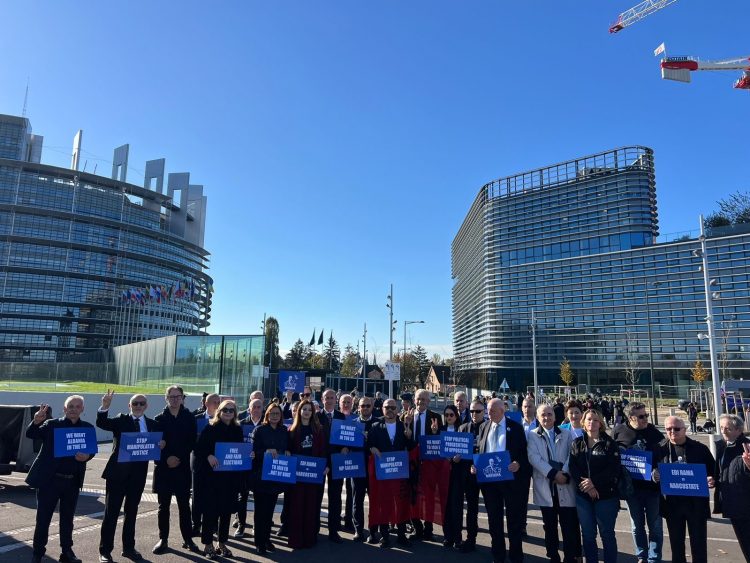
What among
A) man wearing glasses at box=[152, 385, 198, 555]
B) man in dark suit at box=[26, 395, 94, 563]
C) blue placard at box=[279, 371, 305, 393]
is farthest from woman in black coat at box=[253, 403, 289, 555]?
blue placard at box=[279, 371, 305, 393]

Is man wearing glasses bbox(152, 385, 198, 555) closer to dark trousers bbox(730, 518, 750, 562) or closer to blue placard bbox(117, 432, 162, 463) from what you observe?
blue placard bbox(117, 432, 162, 463)

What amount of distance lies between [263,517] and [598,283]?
292 ft

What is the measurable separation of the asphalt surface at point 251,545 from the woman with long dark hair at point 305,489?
0.20m

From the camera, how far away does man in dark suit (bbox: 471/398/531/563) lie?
6.48 meters

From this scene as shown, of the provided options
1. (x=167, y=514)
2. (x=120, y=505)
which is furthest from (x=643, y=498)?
(x=120, y=505)

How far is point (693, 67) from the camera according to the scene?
193 ft

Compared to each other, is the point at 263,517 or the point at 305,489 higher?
the point at 305,489

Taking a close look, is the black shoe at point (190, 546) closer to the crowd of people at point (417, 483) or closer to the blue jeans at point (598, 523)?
the crowd of people at point (417, 483)

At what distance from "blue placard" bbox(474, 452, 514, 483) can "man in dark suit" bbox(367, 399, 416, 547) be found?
143cm

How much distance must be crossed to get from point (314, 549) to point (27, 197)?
104400mm

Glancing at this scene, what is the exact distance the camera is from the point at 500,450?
679 cm

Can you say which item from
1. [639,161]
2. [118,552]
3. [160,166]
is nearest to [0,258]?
[160,166]

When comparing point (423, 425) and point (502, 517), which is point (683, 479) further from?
point (423, 425)

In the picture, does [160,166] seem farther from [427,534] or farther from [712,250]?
[427,534]
